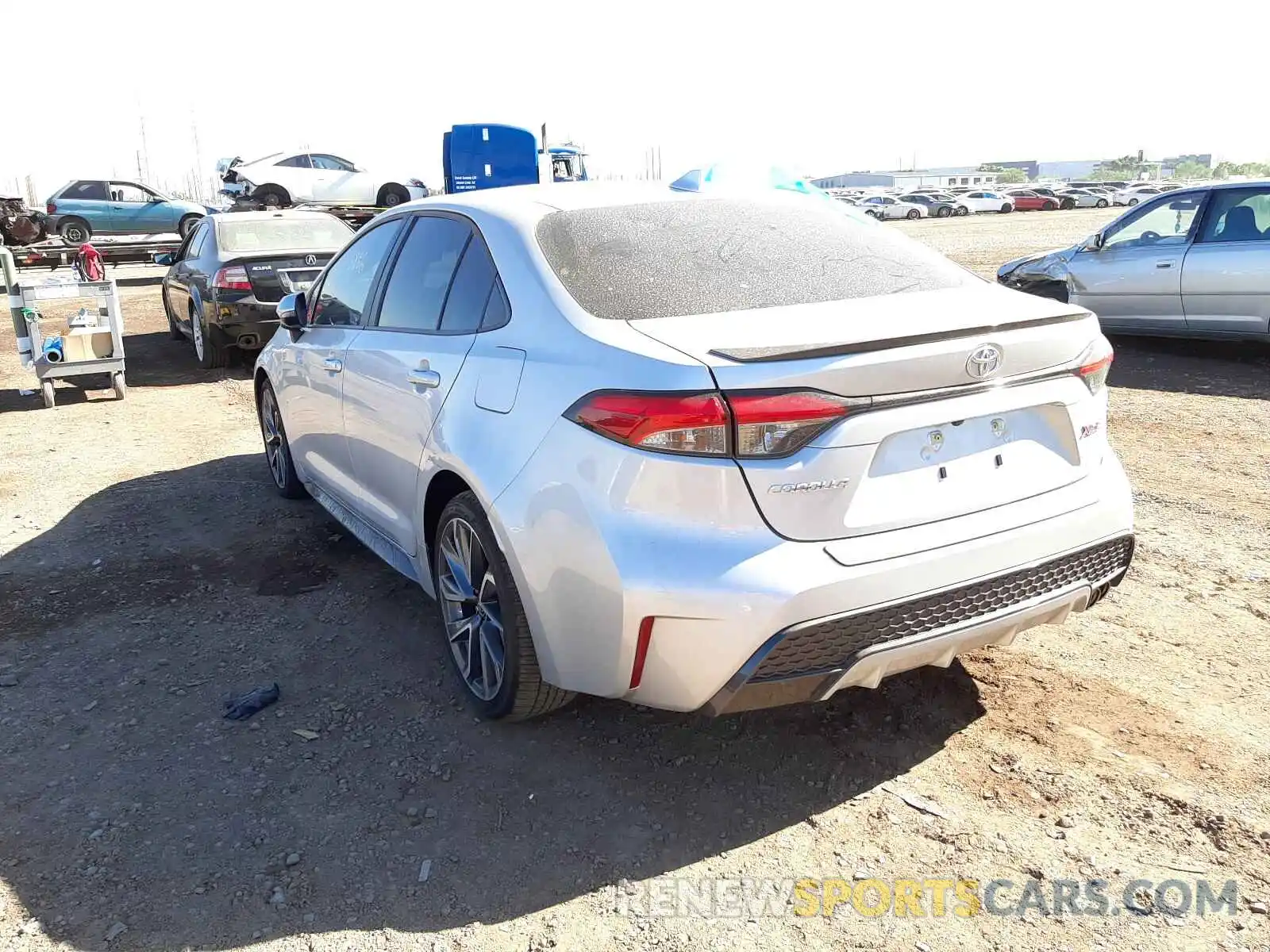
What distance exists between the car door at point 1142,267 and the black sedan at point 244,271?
24.5ft

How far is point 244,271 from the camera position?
9.95m

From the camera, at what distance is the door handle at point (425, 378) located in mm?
3401

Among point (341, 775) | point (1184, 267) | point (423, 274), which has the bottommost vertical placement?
point (341, 775)

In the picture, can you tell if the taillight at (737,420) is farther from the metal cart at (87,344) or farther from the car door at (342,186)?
the car door at (342,186)

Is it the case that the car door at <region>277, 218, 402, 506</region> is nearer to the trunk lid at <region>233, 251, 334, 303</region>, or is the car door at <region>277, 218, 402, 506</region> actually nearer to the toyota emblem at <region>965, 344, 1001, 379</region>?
the toyota emblem at <region>965, 344, 1001, 379</region>

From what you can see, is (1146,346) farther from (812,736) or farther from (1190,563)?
(812,736)

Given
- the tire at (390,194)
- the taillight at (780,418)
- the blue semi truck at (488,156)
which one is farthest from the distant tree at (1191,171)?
the taillight at (780,418)

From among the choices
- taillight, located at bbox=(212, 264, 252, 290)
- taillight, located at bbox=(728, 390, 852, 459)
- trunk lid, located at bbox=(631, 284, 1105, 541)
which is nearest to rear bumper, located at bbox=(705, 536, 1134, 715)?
trunk lid, located at bbox=(631, 284, 1105, 541)

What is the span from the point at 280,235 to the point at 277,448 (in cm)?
550

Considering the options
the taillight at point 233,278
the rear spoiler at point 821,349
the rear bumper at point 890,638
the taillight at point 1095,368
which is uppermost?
the rear spoiler at point 821,349

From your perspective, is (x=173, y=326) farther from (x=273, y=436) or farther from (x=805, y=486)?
(x=805, y=486)

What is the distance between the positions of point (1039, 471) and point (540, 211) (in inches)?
71.8

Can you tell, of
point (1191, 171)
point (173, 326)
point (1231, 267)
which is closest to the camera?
point (1231, 267)

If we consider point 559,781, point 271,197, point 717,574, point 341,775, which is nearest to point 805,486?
point 717,574
